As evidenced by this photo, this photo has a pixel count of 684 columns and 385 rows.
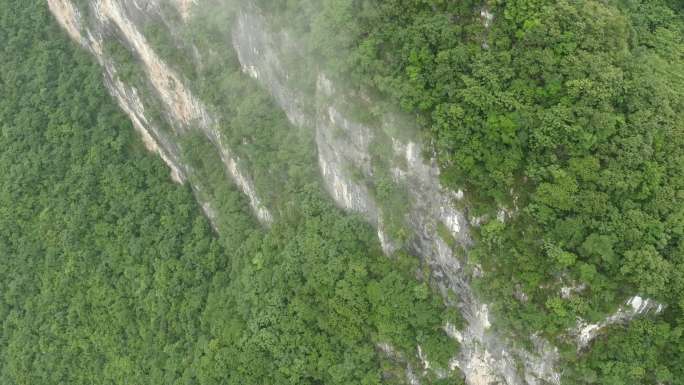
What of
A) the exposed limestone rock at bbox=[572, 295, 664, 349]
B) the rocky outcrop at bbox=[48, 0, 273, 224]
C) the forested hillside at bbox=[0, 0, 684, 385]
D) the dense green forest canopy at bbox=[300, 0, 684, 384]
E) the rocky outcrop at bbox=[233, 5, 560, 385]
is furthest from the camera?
the rocky outcrop at bbox=[48, 0, 273, 224]

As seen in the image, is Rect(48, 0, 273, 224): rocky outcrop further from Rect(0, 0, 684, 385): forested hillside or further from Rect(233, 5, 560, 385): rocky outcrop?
Rect(233, 5, 560, 385): rocky outcrop

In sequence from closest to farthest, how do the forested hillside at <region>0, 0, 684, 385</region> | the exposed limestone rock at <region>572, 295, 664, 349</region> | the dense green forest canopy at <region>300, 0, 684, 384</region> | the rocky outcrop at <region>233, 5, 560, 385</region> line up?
the dense green forest canopy at <region>300, 0, 684, 384</region>, the forested hillside at <region>0, 0, 684, 385</region>, the exposed limestone rock at <region>572, 295, 664, 349</region>, the rocky outcrop at <region>233, 5, 560, 385</region>

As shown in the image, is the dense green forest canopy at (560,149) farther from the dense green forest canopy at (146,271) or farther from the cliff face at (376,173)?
the dense green forest canopy at (146,271)

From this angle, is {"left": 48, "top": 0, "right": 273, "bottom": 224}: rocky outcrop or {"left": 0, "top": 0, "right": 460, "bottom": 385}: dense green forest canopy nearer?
{"left": 0, "top": 0, "right": 460, "bottom": 385}: dense green forest canopy

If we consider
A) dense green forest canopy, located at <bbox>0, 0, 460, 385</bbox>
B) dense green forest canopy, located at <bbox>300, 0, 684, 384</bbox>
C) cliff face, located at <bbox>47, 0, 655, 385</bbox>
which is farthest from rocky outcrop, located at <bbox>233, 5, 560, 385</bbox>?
dense green forest canopy, located at <bbox>300, 0, 684, 384</bbox>

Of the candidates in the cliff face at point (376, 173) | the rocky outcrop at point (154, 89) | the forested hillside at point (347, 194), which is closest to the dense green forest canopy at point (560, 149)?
the forested hillside at point (347, 194)

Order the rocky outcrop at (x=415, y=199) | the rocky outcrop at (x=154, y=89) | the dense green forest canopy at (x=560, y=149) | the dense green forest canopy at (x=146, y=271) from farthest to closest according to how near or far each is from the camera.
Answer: the rocky outcrop at (x=154, y=89) < the dense green forest canopy at (x=146, y=271) < the rocky outcrop at (x=415, y=199) < the dense green forest canopy at (x=560, y=149)

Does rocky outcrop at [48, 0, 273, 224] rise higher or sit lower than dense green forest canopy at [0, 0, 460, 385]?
higher
